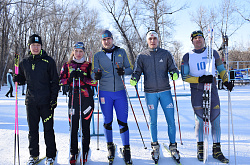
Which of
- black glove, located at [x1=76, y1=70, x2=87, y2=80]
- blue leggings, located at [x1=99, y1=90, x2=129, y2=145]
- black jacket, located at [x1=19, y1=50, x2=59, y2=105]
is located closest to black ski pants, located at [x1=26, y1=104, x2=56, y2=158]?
Answer: black jacket, located at [x1=19, y1=50, x2=59, y2=105]

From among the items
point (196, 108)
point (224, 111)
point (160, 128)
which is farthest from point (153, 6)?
point (196, 108)

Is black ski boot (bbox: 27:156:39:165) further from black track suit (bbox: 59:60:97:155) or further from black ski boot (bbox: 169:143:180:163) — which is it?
black ski boot (bbox: 169:143:180:163)

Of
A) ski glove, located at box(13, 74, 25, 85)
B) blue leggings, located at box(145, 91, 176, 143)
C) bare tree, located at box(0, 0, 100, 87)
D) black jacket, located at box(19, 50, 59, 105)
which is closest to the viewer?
black jacket, located at box(19, 50, 59, 105)

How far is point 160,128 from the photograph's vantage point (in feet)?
14.1

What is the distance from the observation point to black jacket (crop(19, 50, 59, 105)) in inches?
100

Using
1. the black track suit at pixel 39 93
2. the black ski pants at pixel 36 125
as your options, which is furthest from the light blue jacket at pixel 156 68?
the black ski pants at pixel 36 125

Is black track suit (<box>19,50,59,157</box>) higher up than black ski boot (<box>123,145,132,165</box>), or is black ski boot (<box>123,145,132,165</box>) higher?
black track suit (<box>19,50,59,157</box>)

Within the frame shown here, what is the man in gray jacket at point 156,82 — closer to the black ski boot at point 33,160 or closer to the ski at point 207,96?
the ski at point 207,96

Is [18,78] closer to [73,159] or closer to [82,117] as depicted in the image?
[82,117]

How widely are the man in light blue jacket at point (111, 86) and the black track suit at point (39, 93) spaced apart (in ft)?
2.10

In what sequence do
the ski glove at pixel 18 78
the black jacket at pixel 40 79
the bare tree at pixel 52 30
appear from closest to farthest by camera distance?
the black jacket at pixel 40 79 → the ski glove at pixel 18 78 → the bare tree at pixel 52 30

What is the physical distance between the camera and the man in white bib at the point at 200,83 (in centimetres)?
271

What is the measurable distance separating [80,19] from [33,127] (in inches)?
1005

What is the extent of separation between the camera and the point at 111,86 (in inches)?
108
